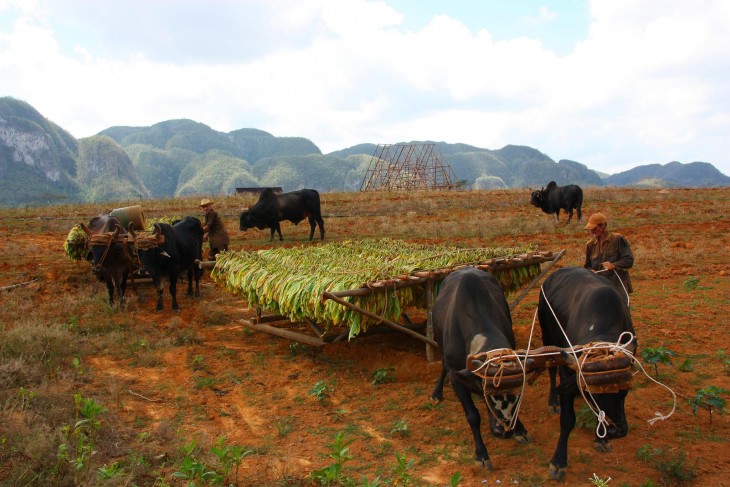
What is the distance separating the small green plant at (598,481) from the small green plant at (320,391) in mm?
3133

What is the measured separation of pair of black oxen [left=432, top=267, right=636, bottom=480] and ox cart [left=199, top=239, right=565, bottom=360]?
85cm

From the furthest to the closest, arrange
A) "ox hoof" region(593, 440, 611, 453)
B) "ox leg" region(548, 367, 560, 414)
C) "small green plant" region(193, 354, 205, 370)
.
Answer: "small green plant" region(193, 354, 205, 370) < "ox leg" region(548, 367, 560, 414) < "ox hoof" region(593, 440, 611, 453)

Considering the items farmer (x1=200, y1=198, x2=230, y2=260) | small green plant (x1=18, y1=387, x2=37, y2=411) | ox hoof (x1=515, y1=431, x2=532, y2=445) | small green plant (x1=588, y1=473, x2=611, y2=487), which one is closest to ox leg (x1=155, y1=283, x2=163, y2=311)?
farmer (x1=200, y1=198, x2=230, y2=260)

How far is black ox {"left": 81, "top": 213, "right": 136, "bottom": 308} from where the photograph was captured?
9969mm

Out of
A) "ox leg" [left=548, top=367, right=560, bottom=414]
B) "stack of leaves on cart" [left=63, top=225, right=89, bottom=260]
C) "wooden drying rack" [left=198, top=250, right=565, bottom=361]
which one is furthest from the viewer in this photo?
"stack of leaves on cart" [left=63, top=225, right=89, bottom=260]

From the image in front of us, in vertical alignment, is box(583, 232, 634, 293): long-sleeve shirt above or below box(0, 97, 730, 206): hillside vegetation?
below

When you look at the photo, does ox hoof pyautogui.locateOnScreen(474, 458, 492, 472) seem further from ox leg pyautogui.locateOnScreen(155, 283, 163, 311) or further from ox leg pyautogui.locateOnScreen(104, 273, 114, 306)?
ox leg pyautogui.locateOnScreen(104, 273, 114, 306)

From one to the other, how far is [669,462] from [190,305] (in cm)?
906

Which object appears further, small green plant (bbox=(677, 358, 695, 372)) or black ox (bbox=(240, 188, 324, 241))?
black ox (bbox=(240, 188, 324, 241))

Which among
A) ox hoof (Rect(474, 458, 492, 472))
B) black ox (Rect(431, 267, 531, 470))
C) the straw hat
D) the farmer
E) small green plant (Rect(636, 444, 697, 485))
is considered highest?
the straw hat

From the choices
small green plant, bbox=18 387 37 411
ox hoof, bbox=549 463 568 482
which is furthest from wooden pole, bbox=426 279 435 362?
small green plant, bbox=18 387 37 411

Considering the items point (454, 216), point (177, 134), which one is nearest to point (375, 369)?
point (454, 216)

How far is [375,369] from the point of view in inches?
296

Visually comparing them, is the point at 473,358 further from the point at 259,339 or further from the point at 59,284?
the point at 59,284
